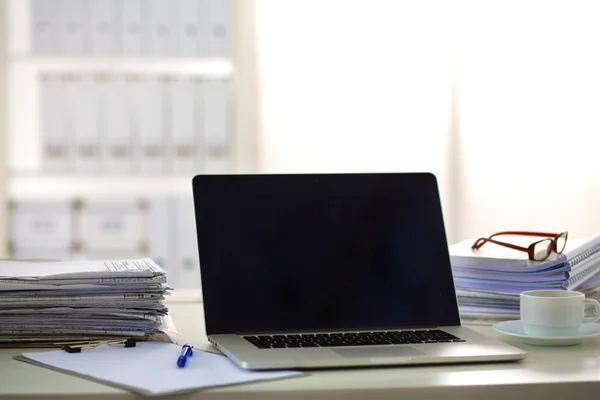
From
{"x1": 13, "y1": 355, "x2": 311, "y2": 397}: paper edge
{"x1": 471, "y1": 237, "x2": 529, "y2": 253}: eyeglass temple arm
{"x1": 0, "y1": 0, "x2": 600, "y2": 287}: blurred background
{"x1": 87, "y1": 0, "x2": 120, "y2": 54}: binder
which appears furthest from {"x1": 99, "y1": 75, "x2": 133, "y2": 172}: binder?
{"x1": 13, "y1": 355, "x2": 311, "y2": 397}: paper edge

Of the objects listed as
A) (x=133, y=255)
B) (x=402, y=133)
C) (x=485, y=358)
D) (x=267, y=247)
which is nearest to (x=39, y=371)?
(x=267, y=247)

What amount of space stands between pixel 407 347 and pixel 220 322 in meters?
0.26

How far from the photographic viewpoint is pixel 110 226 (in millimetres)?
2945

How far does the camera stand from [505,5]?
284 cm

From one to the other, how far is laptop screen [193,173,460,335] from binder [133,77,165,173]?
5.99ft

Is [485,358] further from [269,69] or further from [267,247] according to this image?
[269,69]

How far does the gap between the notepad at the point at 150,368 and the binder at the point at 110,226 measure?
1.94 metres

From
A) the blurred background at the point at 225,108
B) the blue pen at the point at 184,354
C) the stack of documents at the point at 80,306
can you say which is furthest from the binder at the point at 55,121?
the blue pen at the point at 184,354

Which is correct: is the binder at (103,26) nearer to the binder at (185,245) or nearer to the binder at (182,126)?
the binder at (182,126)

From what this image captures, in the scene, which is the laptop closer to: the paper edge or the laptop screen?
the laptop screen

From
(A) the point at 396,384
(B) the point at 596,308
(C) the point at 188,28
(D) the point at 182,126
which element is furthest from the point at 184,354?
(C) the point at 188,28

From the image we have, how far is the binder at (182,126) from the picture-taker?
9.54ft

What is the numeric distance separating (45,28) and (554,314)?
2382 millimetres

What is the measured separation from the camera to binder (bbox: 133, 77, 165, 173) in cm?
290
